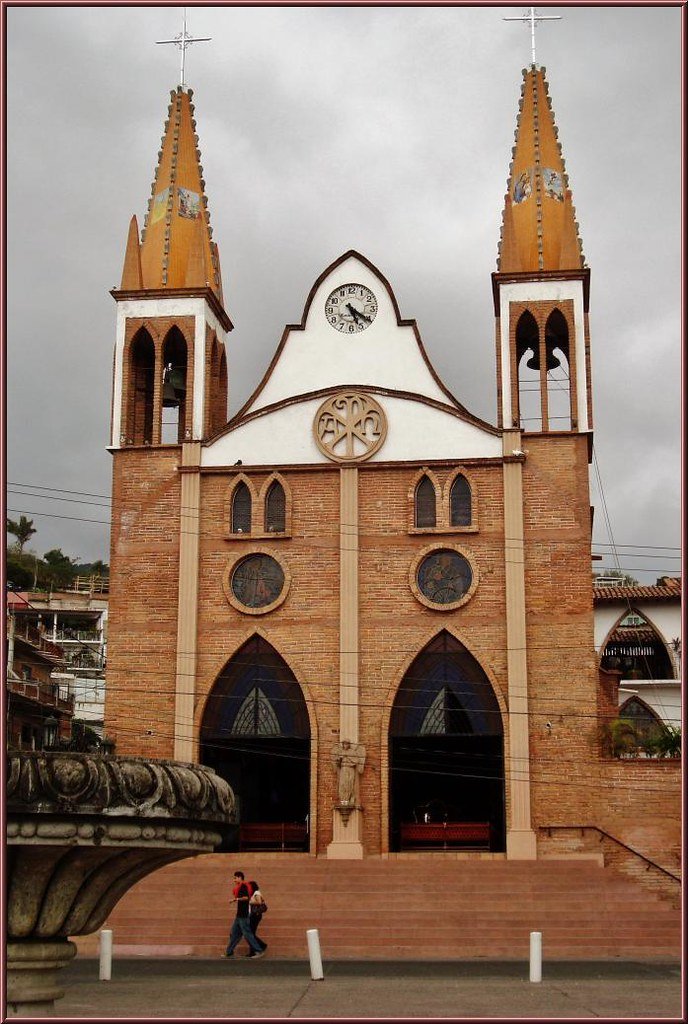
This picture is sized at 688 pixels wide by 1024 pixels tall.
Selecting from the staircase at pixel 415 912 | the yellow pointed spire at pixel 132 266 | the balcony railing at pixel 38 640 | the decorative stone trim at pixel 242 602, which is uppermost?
the yellow pointed spire at pixel 132 266

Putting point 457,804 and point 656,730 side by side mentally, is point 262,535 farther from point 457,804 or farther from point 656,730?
point 656,730

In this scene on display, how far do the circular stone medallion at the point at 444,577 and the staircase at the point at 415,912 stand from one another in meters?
5.98

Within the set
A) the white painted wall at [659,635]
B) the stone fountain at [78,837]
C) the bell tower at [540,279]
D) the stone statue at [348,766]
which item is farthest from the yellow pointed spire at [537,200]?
the stone fountain at [78,837]

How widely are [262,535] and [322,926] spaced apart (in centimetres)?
983

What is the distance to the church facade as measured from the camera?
28.9 m

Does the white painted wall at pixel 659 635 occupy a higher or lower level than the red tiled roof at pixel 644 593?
lower

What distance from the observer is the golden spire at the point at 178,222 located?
110 feet

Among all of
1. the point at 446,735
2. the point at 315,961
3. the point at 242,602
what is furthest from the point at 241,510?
the point at 315,961

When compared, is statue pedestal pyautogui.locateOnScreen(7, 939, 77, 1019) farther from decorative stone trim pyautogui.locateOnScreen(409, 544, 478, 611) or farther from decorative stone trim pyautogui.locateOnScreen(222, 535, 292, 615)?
decorative stone trim pyautogui.locateOnScreen(222, 535, 292, 615)

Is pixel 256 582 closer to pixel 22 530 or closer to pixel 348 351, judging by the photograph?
pixel 348 351

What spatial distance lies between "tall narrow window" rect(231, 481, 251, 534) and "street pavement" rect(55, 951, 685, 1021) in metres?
11.4

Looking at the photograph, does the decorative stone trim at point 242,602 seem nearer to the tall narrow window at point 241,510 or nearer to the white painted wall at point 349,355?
the tall narrow window at point 241,510

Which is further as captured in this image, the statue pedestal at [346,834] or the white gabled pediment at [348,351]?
the white gabled pediment at [348,351]

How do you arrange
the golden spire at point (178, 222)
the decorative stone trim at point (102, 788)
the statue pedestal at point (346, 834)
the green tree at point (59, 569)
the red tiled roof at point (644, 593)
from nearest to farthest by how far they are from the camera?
the decorative stone trim at point (102, 788) → the statue pedestal at point (346, 834) → the golden spire at point (178, 222) → the red tiled roof at point (644, 593) → the green tree at point (59, 569)
